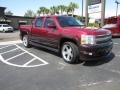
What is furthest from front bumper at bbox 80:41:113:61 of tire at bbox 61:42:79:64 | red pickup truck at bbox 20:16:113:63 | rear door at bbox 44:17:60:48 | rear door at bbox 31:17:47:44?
rear door at bbox 31:17:47:44

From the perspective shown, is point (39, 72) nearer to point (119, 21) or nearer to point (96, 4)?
point (119, 21)

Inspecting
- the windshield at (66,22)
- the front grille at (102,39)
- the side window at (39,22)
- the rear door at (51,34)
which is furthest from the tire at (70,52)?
the side window at (39,22)

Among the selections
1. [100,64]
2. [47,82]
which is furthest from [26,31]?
[47,82]

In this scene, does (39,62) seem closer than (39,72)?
No

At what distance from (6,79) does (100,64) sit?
131 inches

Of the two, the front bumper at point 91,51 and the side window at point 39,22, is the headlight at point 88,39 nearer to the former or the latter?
the front bumper at point 91,51

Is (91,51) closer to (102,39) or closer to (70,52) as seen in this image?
(102,39)

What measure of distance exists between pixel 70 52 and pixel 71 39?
0.49 m

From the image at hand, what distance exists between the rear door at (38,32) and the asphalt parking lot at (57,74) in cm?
106

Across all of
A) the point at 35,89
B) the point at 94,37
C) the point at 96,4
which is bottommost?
the point at 35,89

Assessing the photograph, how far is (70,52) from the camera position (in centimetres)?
796

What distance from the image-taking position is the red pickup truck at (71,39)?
7.26m

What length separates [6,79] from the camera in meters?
6.37

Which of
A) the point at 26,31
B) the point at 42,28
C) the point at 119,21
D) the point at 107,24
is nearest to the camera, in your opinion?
the point at 42,28
